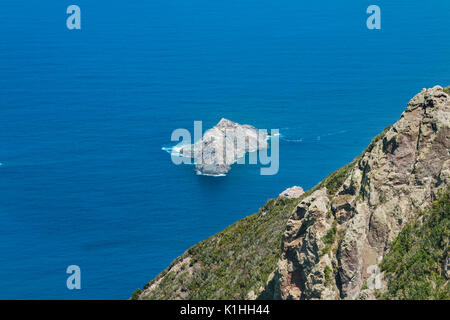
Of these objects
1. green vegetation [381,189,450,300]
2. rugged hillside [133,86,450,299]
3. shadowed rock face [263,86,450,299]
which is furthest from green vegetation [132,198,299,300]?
green vegetation [381,189,450,300]

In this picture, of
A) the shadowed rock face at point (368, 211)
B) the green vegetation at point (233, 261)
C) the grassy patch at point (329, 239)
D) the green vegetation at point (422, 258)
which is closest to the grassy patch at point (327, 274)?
the shadowed rock face at point (368, 211)

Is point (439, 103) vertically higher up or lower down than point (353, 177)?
higher up

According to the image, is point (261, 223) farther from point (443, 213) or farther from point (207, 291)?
point (443, 213)

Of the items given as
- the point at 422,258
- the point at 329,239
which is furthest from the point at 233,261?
the point at 422,258

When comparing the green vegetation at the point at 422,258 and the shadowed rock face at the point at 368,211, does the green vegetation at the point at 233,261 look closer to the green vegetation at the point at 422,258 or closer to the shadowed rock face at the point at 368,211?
the shadowed rock face at the point at 368,211

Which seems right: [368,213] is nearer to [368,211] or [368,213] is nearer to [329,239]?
[368,211]
